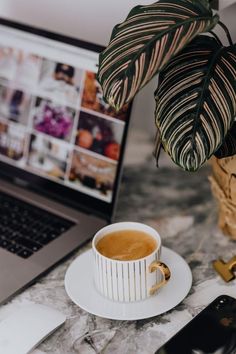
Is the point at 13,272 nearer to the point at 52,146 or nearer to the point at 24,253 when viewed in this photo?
the point at 24,253

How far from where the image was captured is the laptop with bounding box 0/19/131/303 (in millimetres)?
959

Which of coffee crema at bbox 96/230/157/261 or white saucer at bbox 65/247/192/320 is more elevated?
coffee crema at bbox 96/230/157/261

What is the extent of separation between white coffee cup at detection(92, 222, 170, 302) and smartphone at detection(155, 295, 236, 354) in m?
0.07

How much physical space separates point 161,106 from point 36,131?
0.38m

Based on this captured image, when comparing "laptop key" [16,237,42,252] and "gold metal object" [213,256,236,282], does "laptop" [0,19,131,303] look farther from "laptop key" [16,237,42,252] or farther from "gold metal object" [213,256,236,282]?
"gold metal object" [213,256,236,282]

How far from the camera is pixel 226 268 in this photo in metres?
0.87

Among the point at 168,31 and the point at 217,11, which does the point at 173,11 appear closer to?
the point at 168,31

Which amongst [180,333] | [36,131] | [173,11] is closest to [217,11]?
[173,11]

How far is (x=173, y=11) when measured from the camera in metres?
0.73

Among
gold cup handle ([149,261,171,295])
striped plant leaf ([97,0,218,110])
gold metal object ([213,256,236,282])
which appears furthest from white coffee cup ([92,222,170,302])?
striped plant leaf ([97,0,218,110])

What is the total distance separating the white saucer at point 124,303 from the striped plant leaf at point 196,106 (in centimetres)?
20

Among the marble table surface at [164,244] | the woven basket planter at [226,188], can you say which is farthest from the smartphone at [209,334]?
the woven basket planter at [226,188]

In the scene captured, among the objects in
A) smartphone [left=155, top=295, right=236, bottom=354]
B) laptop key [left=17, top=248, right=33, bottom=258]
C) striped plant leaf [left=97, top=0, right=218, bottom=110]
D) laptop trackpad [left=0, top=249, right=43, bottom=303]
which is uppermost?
striped plant leaf [left=97, top=0, right=218, bottom=110]

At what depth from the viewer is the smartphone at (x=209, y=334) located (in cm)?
71
